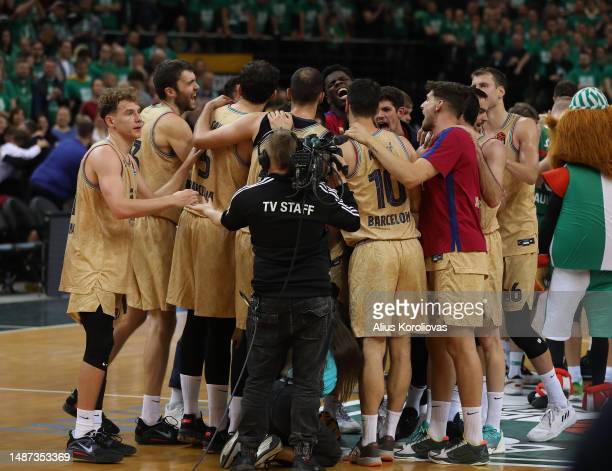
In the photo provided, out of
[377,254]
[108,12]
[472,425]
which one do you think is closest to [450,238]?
[377,254]

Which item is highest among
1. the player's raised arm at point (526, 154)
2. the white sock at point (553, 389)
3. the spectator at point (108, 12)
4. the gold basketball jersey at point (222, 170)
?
the spectator at point (108, 12)

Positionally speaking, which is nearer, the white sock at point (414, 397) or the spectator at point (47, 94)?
the white sock at point (414, 397)

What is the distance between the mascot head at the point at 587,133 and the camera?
7.49 metres

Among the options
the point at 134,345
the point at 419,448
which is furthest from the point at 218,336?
the point at 134,345

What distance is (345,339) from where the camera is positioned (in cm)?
663

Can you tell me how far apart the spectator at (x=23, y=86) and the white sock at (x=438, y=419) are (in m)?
11.3

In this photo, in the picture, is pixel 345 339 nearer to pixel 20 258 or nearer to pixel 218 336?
pixel 218 336

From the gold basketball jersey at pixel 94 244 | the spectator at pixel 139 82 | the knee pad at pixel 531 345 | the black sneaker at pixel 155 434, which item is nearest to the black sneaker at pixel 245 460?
the black sneaker at pixel 155 434

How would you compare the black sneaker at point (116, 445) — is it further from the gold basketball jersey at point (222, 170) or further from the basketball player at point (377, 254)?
the gold basketball jersey at point (222, 170)

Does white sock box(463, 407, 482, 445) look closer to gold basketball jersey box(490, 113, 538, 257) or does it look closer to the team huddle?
the team huddle

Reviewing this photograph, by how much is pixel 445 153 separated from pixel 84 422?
8.38 ft

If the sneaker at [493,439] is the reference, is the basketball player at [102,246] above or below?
above

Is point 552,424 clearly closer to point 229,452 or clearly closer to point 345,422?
point 345,422

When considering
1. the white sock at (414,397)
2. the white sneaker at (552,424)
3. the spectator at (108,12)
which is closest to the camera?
the white sneaker at (552,424)
